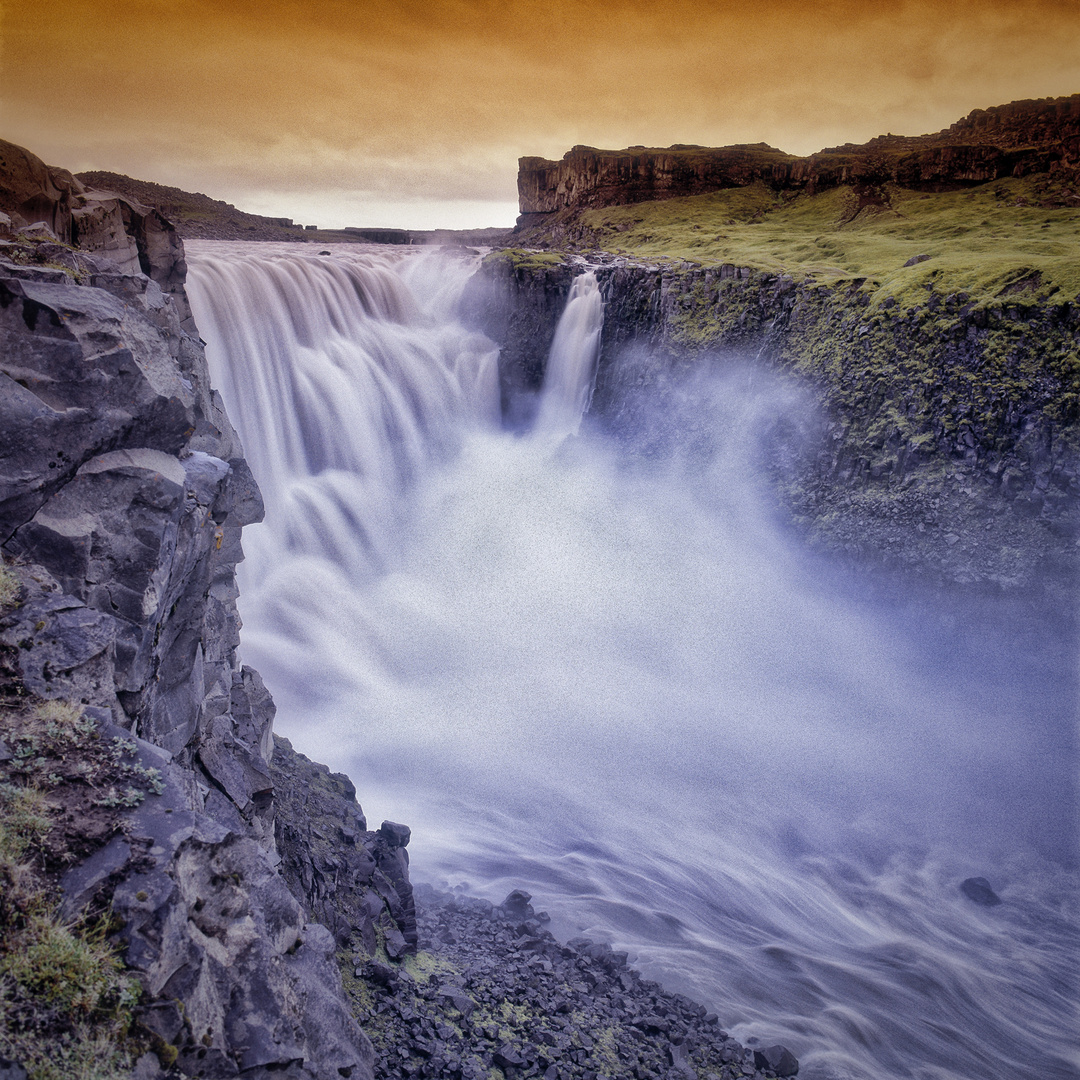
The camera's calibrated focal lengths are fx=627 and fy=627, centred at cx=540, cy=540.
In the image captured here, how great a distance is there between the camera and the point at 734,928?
1169cm

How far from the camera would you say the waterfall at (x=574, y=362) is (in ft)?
99.2

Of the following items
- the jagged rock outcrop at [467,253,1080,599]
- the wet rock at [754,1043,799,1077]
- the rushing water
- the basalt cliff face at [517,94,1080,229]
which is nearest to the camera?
the wet rock at [754,1043,799,1077]

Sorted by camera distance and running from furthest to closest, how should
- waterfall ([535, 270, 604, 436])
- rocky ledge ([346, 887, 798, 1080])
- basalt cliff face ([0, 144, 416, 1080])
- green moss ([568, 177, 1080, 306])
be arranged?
1. waterfall ([535, 270, 604, 436])
2. green moss ([568, 177, 1080, 306])
3. rocky ledge ([346, 887, 798, 1080])
4. basalt cliff face ([0, 144, 416, 1080])

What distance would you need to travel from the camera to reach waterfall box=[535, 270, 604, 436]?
30.2 meters

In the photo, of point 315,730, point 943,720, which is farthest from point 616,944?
point 943,720

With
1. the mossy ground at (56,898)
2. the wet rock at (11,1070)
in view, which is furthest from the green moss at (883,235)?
the wet rock at (11,1070)

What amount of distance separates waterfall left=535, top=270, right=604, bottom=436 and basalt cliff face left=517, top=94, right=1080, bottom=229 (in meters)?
34.2

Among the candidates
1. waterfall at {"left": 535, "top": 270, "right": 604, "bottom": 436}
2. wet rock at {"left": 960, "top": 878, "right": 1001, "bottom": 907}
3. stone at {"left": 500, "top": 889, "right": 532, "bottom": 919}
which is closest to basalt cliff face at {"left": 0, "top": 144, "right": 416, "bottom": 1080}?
stone at {"left": 500, "top": 889, "right": 532, "bottom": 919}

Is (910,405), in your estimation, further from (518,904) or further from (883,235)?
(883,235)

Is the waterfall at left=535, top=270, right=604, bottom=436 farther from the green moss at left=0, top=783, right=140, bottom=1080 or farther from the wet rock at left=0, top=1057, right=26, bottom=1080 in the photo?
the wet rock at left=0, top=1057, right=26, bottom=1080

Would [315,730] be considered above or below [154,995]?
above

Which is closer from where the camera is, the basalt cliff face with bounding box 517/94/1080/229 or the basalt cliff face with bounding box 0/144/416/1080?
the basalt cliff face with bounding box 0/144/416/1080

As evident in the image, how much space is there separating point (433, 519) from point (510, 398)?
Result: 943 centimetres

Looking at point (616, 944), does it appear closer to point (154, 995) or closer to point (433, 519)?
point (154, 995)
